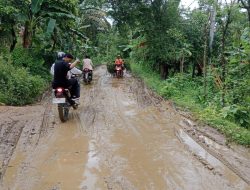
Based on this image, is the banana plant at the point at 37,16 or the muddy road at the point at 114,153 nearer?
the muddy road at the point at 114,153

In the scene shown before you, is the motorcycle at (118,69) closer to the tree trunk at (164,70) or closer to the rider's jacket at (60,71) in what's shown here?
the tree trunk at (164,70)

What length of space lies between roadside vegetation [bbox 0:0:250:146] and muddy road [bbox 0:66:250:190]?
1.03m

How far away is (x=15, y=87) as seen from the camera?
11.4 meters

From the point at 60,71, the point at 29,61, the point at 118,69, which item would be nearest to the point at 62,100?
the point at 60,71

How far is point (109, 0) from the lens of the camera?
2130 cm

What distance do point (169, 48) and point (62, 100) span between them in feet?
36.5

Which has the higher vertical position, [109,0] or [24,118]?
[109,0]

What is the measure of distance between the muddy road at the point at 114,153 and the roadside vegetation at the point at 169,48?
1026 mm

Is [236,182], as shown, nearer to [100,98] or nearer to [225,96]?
[225,96]

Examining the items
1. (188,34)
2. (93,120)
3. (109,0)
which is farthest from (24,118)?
(109,0)

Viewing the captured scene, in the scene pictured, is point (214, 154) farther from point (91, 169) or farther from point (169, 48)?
point (169, 48)

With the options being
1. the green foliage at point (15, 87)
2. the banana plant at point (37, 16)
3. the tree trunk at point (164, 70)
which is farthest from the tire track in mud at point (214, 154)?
the tree trunk at point (164, 70)

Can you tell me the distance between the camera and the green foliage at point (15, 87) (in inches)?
442

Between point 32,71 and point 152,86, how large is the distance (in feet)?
17.9
